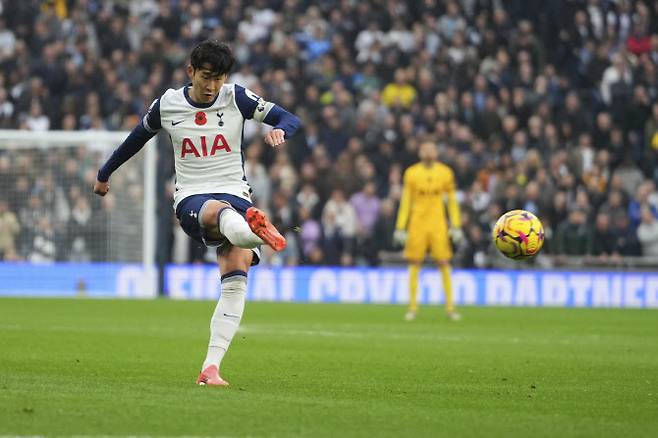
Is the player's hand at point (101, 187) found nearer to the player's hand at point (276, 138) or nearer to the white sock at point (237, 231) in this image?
the white sock at point (237, 231)

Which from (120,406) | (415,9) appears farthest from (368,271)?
(120,406)

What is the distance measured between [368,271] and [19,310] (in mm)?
7747

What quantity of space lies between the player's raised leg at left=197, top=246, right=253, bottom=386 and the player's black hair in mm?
1190

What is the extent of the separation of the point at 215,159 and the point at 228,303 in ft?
3.15

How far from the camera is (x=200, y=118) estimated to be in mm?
8406

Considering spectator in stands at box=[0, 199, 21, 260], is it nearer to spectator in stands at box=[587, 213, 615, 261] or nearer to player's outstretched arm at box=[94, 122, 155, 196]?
spectator in stands at box=[587, 213, 615, 261]

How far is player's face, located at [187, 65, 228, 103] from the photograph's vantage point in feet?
26.7

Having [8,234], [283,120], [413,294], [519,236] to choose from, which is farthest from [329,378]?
[8,234]

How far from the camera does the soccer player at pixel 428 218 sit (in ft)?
58.7

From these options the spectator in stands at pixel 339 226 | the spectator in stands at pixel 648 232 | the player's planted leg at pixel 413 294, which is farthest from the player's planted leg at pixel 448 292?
the spectator in stands at pixel 648 232

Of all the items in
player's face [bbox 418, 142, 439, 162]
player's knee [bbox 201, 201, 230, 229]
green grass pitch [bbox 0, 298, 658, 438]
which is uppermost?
player's face [bbox 418, 142, 439, 162]

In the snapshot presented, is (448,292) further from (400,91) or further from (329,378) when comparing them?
(329,378)

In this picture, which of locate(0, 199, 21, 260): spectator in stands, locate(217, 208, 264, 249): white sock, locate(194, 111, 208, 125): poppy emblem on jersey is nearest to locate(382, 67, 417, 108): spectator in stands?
locate(0, 199, 21, 260): spectator in stands

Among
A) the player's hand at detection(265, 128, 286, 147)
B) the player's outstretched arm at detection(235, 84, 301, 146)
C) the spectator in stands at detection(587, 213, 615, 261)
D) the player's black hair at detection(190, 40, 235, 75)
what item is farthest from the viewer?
the spectator in stands at detection(587, 213, 615, 261)
